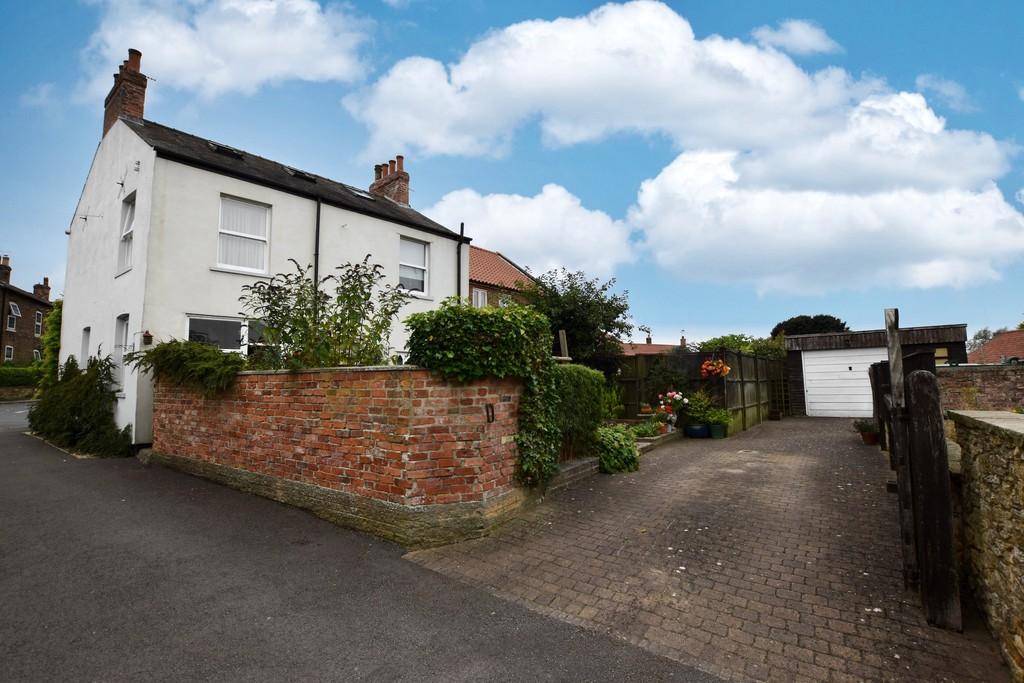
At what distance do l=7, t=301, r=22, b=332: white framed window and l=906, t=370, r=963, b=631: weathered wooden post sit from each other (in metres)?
49.1

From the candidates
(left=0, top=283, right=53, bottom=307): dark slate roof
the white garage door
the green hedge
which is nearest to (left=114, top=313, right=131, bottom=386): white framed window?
the white garage door

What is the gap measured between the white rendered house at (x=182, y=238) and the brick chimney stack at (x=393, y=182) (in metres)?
3.14

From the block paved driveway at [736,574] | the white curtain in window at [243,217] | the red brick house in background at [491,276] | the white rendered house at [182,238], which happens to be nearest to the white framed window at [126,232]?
the white rendered house at [182,238]

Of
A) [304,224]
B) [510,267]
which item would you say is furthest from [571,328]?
[510,267]

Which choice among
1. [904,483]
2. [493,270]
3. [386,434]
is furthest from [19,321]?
[904,483]

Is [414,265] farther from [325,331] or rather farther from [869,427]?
[869,427]

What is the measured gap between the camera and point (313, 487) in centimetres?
561

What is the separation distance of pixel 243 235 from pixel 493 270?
15792mm

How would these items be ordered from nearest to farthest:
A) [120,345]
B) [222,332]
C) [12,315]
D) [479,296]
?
[222,332]
[120,345]
[479,296]
[12,315]

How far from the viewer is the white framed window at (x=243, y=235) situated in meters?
10.8

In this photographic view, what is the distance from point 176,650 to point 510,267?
2615cm

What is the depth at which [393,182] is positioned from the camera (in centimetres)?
1784

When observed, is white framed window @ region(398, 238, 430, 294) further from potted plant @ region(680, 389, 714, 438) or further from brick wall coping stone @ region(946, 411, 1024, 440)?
brick wall coping stone @ region(946, 411, 1024, 440)

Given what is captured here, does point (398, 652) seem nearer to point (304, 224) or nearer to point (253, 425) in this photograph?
point (253, 425)
